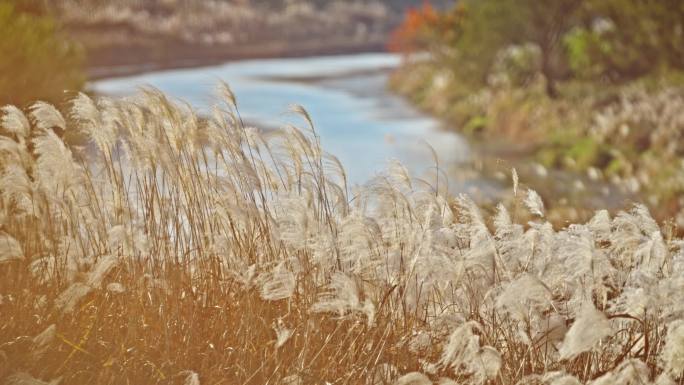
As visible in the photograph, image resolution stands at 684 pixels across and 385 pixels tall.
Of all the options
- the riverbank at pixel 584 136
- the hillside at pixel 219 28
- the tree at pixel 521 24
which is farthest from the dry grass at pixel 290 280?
the hillside at pixel 219 28

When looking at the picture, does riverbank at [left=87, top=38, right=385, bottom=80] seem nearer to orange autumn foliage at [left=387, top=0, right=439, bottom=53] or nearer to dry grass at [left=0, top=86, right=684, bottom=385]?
orange autumn foliage at [left=387, top=0, right=439, bottom=53]

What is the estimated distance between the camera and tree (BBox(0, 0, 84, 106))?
561 centimetres

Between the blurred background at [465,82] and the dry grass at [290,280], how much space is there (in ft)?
0.71

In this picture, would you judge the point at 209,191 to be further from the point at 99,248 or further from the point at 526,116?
the point at 526,116

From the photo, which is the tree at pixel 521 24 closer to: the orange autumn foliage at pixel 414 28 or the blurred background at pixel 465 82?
the blurred background at pixel 465 82

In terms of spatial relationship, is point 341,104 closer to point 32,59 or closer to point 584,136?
point 584,136

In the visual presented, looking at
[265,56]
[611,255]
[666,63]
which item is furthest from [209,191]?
[265,56]

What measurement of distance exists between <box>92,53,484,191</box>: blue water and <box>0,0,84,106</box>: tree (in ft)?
1.60

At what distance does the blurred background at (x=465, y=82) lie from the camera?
6.86 m

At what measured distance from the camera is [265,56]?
22.2 m

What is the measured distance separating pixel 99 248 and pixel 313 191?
2.05 feet

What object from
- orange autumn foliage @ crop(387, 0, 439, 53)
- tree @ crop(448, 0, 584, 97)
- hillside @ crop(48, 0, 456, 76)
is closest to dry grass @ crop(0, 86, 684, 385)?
tree @ crop(448, 0, 584, 97)

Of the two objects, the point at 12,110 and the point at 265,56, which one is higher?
the point at 12,110

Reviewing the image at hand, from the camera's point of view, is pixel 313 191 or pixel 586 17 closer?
pixel 313 191
